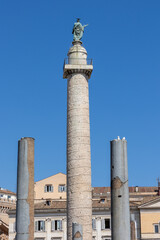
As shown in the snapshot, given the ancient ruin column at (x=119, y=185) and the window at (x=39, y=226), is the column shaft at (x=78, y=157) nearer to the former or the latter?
the ancient ruin column at (x=119, y=185)

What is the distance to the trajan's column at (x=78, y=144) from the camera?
2606cm

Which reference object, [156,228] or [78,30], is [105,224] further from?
[78,30]

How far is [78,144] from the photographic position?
88.1ft

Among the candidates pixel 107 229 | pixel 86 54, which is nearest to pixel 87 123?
pixel 86 54

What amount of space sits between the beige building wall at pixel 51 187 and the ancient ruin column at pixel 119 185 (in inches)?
1595

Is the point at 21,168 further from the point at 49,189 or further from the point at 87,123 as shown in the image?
the point at 49,189

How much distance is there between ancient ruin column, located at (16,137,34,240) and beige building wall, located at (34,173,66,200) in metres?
39.4

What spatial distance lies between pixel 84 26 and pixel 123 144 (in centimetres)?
A: 1760

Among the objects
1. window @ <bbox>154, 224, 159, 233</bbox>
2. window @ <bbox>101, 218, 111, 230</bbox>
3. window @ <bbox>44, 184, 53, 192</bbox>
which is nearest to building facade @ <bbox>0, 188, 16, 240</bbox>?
window @ <bbox>44, 184, 53, 192</bbox>

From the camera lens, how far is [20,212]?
15234mm

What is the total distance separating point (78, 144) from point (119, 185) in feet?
41.1

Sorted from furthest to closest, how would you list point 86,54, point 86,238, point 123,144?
1. point 86,54
2. point 86,238
3. point 123,144

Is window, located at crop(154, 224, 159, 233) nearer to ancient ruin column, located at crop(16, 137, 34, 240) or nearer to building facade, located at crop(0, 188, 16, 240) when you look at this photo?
building facade, located at crop(0, 188, 16, 240)

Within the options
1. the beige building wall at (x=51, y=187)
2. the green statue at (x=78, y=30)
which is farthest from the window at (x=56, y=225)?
the green statue at (x=78, y=30)
